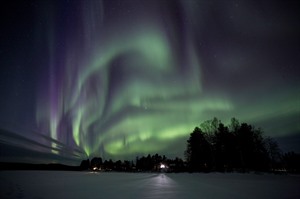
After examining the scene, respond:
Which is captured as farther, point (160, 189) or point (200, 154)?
point (200, 154)

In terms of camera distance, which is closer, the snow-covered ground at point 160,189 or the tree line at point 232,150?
the snow-covered ground at point 160,189

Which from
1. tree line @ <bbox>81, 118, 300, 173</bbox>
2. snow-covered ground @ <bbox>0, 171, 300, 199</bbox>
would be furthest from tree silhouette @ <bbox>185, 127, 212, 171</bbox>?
snow-covered ground @ <bbox>0, 171, 300, 199</bbox>

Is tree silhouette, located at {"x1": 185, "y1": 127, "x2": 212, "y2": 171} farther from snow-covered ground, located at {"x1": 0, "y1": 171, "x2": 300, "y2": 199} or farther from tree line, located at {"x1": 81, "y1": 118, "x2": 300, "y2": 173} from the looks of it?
snow-covered ground, located at {"x1": 0, "y1": 171, "x2": 300, "y2": 199}

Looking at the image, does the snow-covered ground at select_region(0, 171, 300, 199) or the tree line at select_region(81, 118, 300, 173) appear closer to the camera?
the snow-covered ground at select_region(0, 171, 300, 199)

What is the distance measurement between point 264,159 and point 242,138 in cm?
928

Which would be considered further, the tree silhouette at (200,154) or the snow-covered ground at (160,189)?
the tree silhouette at (200,154)

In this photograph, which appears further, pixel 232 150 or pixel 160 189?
pixel 232 150

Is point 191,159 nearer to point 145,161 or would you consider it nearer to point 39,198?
point 39,198

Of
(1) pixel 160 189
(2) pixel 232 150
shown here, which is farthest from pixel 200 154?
(1) pixel 160 189

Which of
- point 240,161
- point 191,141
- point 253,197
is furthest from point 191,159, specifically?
point 253,197

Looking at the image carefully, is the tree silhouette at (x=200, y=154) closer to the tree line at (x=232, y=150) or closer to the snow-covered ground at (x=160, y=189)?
the tree line at (x=232, y=150)

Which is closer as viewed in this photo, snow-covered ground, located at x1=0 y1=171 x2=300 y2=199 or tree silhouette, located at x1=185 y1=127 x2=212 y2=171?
snow-covered ground, located at x1=0 y1=171 x2=300 y2=199

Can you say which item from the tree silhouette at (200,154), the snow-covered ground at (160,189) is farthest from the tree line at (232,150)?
the snow-covered ground at (160,189)

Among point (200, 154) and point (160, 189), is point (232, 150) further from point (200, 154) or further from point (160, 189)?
point (160, 189)
